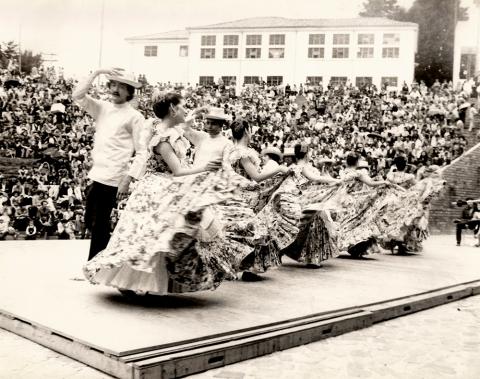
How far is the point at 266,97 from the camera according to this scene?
102ft

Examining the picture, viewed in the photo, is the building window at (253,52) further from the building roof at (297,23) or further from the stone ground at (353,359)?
the stone ground at (353,359)

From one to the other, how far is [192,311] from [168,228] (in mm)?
715

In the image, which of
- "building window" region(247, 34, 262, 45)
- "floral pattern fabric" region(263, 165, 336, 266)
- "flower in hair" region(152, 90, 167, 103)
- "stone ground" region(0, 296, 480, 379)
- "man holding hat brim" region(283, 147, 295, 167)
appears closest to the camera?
"stone ground" region(0, 296, 480, 379)

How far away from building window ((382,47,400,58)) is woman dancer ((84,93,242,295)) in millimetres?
42885

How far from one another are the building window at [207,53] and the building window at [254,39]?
2798 millimetres

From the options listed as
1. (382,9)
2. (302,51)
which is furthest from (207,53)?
(382,9)

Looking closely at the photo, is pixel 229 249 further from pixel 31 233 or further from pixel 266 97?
pixel 266 97

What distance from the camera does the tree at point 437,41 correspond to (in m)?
55.0

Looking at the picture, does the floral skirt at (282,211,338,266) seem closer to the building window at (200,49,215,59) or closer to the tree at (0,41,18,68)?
the tree at (0,41,18,68)

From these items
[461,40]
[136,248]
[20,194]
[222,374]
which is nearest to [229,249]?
[136,248]

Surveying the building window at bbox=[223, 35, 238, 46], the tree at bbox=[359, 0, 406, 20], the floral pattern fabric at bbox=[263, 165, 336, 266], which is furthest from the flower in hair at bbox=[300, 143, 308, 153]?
the tree at bbox=[359, 0, 406, 20]

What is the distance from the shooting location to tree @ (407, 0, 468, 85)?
5503 centimetres

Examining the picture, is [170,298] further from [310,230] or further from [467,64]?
[467,64]

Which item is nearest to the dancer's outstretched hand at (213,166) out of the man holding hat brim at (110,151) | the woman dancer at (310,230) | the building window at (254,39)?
the man holding hat brim at (110,151)
